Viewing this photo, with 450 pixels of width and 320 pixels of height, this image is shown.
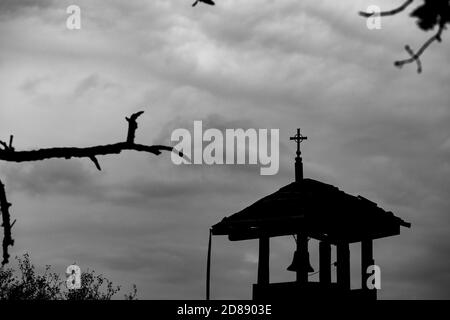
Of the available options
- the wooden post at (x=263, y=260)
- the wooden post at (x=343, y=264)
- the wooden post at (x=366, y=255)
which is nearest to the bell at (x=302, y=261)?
the wooden post at (x=263, y=260)

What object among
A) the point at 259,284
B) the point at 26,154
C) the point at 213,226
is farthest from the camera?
the point at 213,226

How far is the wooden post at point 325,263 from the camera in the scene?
14.7 m

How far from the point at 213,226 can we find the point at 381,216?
394cm

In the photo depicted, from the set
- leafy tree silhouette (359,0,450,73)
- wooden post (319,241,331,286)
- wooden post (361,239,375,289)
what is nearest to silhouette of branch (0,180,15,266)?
leafy tree silhouette (359,0,450,73)

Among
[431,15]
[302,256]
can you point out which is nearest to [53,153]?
[431,15]

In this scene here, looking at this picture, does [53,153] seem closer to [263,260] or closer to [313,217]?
[313,217]

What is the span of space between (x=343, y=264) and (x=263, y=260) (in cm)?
227

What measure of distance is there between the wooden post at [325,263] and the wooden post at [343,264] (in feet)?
1.13

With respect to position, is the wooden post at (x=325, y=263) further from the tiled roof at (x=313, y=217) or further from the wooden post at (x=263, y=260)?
the wooden post at (x=263, y=260)
